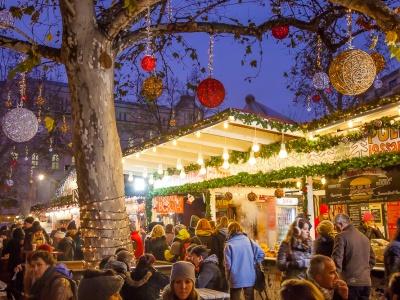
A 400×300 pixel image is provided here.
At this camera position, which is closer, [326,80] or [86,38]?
[86,38]

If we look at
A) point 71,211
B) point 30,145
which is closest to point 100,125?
point 71,211

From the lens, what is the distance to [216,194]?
1542 centimetres

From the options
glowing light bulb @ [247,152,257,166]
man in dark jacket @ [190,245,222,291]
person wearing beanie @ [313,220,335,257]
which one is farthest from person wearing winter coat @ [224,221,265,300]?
glowing light bulb @ [247,152,257,166]

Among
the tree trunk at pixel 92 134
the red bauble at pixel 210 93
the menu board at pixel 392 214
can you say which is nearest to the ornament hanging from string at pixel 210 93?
the red bauble at pixel 210 93

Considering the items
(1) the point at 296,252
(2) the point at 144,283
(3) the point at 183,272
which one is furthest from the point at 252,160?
(3) the point at 183,272

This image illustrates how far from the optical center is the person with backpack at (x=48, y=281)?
173 inches

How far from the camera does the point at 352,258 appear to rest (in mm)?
6969

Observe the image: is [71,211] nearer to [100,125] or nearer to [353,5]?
[100,125]

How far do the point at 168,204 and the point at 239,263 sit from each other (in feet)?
30.1

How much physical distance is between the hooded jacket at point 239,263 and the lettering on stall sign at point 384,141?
326 centimetres

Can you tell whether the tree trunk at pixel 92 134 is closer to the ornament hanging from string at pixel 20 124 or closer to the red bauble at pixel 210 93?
the red bauble at pixel 210 93

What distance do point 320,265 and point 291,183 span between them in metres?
11.5

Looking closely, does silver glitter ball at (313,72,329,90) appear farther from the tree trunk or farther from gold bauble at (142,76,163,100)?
the tree trunk

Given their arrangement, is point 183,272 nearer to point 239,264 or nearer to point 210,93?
point 239,264
